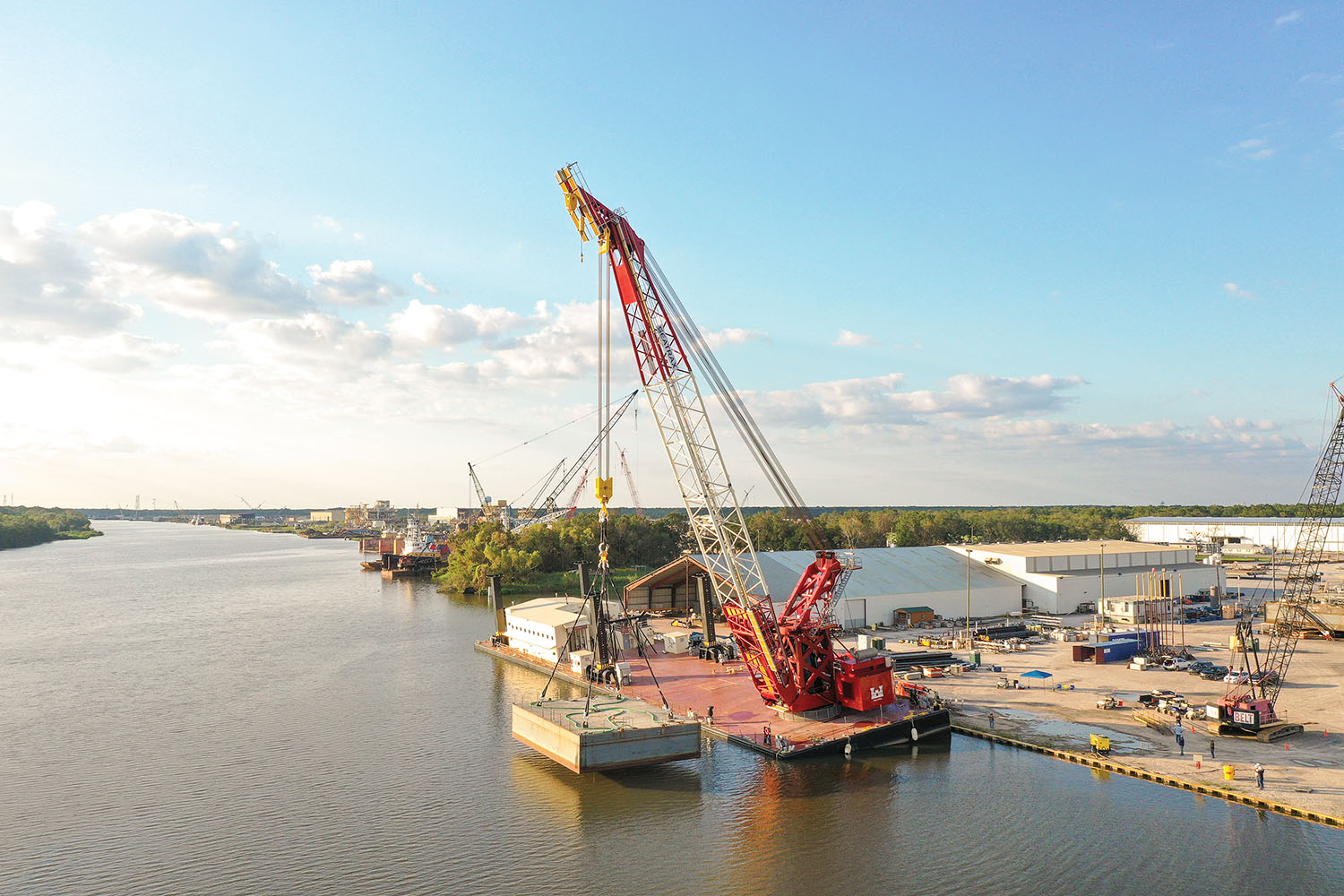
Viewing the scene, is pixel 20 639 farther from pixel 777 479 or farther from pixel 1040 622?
pixel 1040 622

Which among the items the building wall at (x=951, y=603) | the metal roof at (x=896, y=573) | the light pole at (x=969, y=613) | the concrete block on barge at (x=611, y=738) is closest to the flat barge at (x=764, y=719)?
the concrete block on barge at (x=611, y=738)

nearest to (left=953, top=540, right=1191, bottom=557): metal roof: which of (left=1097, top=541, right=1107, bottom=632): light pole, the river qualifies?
(left=1097, top=541, right=1107, bottom=632): light pole

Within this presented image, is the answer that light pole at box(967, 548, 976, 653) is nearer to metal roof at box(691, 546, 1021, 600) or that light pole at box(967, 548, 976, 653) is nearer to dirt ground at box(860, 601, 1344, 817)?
metal roof at box(691, 546, 1021, 600)

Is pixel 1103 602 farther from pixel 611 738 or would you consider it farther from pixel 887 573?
pixel 611 738

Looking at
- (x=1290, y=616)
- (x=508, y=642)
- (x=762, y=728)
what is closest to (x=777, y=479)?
(x=762, y=728)

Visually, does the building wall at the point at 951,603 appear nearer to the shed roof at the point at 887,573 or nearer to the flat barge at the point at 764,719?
the shed roof at the point at 887,573

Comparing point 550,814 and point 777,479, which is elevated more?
point 777,479
